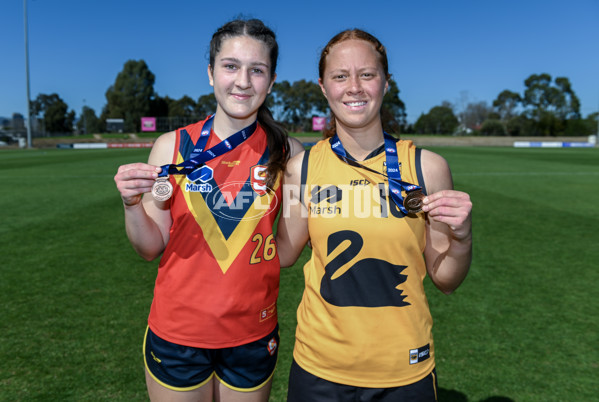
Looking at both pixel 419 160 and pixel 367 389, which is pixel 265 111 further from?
pixel 367 389

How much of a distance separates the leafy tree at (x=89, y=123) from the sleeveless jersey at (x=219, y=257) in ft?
328

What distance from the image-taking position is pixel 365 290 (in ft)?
5.92

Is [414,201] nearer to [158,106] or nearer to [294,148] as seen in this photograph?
[294,148]

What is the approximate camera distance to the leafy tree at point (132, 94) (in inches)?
3329

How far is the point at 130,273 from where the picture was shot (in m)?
5.62

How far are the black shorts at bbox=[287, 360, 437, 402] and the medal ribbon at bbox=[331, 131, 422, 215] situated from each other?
719 mm

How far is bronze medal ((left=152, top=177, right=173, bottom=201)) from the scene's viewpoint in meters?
1.91

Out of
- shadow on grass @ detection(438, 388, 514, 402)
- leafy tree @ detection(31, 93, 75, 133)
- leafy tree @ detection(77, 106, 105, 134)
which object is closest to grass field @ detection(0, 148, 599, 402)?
shadow on grass @ detection(438, 388, 514, 402)

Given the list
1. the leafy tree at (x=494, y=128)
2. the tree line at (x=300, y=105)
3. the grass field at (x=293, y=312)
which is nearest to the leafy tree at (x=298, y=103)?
the tree line at (x=300, y=105)

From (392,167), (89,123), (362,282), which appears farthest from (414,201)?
(89,123)

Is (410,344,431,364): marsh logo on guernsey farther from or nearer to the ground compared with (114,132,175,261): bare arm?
nearer to the ground

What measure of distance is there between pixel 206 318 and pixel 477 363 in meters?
2.51

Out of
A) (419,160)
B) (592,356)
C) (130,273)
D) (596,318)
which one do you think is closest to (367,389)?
(419,160)

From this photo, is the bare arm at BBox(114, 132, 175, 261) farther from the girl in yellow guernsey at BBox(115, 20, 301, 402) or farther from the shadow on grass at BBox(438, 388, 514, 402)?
the shadow on grass at BBox(438, 388, 514, 402)
